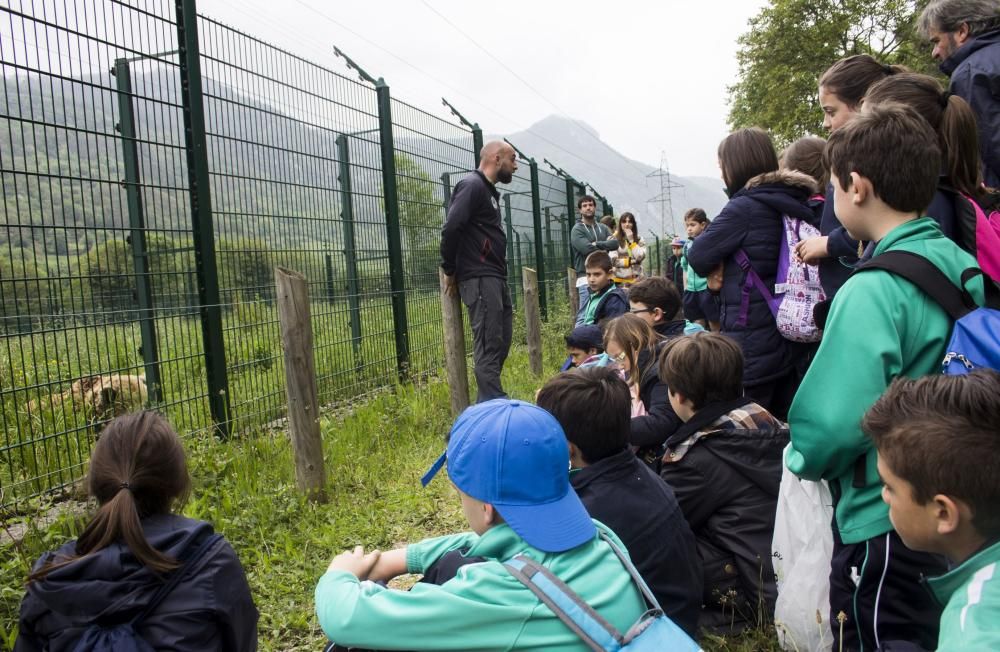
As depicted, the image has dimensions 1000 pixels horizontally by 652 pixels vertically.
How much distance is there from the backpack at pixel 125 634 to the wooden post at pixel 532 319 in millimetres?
6322

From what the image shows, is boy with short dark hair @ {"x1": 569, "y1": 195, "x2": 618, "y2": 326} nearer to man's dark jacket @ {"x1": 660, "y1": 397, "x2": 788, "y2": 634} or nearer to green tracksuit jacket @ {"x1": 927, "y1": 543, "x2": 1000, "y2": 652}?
man's dark jacket @ {"x1": 660, "y1": 397, "x2": 788, "y2": 634}

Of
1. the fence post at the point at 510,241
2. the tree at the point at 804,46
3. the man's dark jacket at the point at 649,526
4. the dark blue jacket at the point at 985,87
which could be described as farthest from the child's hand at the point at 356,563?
the tree at the point at 804,46

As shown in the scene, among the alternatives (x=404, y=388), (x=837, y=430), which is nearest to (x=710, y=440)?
(x=837, y=430)

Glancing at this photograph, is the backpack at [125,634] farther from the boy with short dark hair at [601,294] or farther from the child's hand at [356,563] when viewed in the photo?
the boy with short dark hair at [601,294]

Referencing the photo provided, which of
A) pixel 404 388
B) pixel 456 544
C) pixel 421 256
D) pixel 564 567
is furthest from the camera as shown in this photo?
pixel 421 256

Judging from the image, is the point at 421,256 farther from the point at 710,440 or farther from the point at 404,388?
the point at 710,440

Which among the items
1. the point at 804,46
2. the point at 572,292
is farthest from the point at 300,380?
the point at 804,46

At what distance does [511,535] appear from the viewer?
1726 millimetres

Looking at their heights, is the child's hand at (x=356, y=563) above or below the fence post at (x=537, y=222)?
below

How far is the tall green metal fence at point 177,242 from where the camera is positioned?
3.58 m

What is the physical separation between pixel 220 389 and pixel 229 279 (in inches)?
29.2

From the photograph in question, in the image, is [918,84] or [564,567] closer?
[564,567]

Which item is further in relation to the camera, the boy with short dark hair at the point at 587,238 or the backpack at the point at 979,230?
the boy with short dark hair at the point at 587,238

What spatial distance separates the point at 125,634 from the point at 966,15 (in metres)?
3.92
